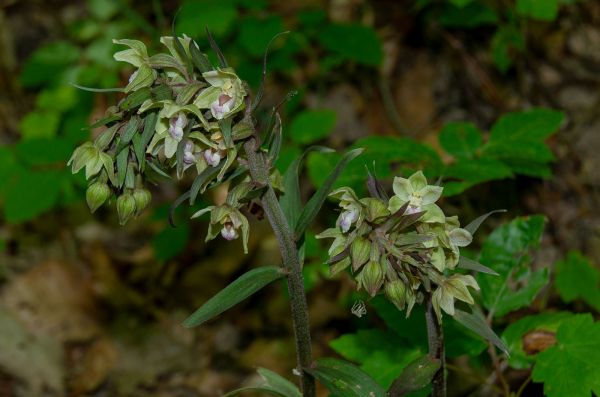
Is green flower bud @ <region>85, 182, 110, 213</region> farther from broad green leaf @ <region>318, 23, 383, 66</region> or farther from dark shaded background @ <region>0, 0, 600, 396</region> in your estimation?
broad green leaf @ <region>318, 23, 383, 66</region>

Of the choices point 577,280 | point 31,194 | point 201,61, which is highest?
point 201,61

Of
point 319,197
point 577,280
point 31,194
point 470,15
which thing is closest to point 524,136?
point 577,280

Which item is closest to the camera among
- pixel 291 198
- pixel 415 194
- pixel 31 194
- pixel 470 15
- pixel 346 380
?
pixel 415 194

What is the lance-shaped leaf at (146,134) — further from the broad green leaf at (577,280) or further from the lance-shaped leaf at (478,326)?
the broad green leaf at (577,280)

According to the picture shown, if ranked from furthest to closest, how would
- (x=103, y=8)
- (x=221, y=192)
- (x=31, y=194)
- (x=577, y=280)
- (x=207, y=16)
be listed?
(x=103, y=8), (x=221, y=192), (x=207, y=16), (x=31, y=194), (x=577, y=280)

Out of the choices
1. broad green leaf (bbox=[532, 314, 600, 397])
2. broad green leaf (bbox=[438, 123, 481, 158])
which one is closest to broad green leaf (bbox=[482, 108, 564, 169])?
broad green leaf (bbox=[438, 123, 481, 158])

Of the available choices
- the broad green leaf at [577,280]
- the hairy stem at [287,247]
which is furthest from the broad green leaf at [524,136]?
the hairy stem at [287,247]

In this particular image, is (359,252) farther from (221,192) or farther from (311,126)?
(221,192)
